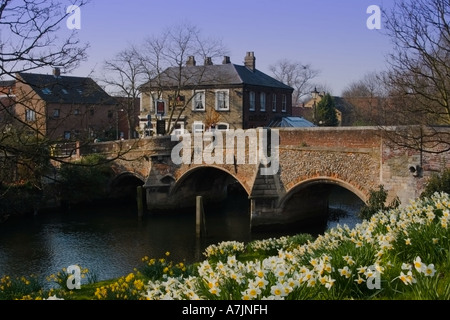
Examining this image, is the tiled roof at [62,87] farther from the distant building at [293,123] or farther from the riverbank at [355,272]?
the distant building at [293,123]

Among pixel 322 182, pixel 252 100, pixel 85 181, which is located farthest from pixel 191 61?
pixel 322 182

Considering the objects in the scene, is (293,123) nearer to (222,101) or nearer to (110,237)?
(222,101)

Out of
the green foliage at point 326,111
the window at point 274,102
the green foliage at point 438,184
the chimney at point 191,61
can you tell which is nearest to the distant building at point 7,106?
the green foliage at point 438,184

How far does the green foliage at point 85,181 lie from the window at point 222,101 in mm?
9340

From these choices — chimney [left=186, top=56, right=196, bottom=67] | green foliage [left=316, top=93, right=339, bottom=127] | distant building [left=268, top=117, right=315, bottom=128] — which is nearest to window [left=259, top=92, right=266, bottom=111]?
distant building [left=268, top=117, right=315, bottom=128]

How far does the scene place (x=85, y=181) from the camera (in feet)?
103

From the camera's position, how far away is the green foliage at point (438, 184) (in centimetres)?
1609

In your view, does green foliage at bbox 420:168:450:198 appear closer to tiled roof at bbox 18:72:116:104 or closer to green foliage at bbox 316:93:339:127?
tiled roof at bbox 18:72:116:104

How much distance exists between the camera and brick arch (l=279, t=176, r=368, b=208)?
20.5 metres

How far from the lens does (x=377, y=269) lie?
6137 mm

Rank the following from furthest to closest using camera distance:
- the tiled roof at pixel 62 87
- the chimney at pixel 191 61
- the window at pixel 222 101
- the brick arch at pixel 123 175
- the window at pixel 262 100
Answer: the chimney at pixel 191 61 → the window at pixel 262 100 → the window at pixel 222 101 → the brick arch at pixel 123 175 → the tiled roof at pixel 62 87

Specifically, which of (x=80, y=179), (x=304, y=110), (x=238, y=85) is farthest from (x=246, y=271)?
(x=304, y=110)
